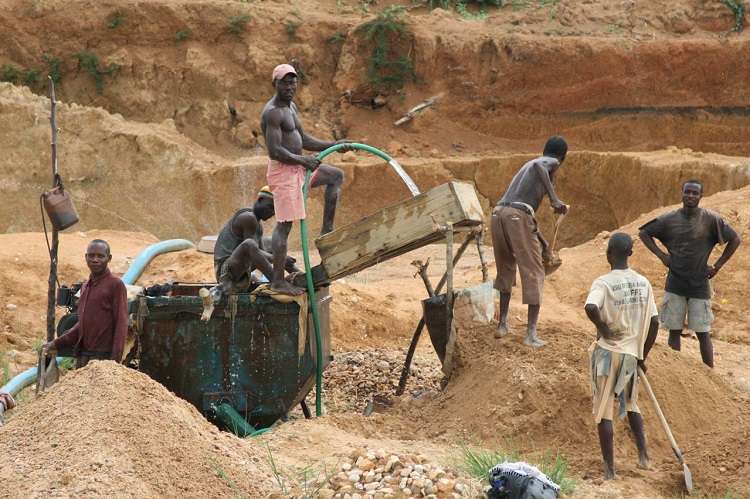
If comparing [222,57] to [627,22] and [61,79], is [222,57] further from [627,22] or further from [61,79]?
[627,22]

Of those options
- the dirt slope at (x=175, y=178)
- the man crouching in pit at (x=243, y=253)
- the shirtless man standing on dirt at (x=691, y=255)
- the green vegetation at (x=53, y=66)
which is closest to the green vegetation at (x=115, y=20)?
the green vegetation at (x=53, y=66)

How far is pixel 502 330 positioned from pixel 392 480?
2509 mm

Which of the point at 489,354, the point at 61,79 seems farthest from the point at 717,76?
the point at 489,354

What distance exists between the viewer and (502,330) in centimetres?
778

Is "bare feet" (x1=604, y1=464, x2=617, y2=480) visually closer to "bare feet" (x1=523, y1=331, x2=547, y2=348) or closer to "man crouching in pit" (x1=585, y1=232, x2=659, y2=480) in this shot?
"man crouching in pit" (x1=585, y1=232, x2=659, y2=480)

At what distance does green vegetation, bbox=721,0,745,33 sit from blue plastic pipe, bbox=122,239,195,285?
505 inches

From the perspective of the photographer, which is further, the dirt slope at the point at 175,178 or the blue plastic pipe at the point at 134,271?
the dirt slope at the point at 175,178

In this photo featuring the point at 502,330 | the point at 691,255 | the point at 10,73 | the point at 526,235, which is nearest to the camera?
the point at 526,235

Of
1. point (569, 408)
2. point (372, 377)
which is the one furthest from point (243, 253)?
point (569, 408)

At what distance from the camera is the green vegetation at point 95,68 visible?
19953 mm

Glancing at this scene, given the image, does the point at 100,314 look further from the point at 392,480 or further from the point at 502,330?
the point at 502,330

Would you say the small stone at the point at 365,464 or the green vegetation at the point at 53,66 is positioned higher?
the green vegetation at the point at 53,66

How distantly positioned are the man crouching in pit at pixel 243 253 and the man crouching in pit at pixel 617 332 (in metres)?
2.59

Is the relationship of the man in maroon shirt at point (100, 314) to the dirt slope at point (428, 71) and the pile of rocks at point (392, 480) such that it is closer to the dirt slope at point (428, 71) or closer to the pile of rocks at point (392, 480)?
the pile of rocks at point (392, 480)
